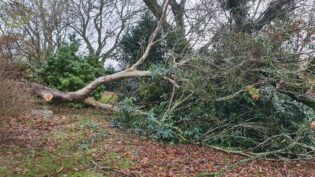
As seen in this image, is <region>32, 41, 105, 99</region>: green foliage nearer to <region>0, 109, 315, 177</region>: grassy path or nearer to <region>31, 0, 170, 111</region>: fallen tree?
<region>31, 0, 170, 111</region>: fallen tree

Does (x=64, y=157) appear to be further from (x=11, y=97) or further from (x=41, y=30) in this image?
(x=41, y=30)

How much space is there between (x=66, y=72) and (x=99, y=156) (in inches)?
206

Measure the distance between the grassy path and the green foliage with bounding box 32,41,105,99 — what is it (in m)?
2.67

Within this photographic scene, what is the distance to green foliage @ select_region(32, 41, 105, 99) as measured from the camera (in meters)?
10.5

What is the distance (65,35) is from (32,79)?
8.37 m

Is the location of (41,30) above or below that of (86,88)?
above

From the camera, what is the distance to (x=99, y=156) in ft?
19.8

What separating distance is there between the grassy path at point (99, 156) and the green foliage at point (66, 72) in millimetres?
2665

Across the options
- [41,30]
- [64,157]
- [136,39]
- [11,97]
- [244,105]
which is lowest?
[64,157]

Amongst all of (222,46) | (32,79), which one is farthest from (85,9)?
(222,46)

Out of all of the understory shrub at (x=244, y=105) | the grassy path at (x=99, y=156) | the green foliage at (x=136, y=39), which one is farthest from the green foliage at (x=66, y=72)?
the understory shrub at (x=244, y=105)

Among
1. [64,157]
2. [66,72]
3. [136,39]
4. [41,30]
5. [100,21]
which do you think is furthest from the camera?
[100,21]

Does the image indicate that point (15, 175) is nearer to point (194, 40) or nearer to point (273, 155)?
point (273, 155)

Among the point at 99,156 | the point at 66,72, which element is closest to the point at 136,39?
the point at 66,72
